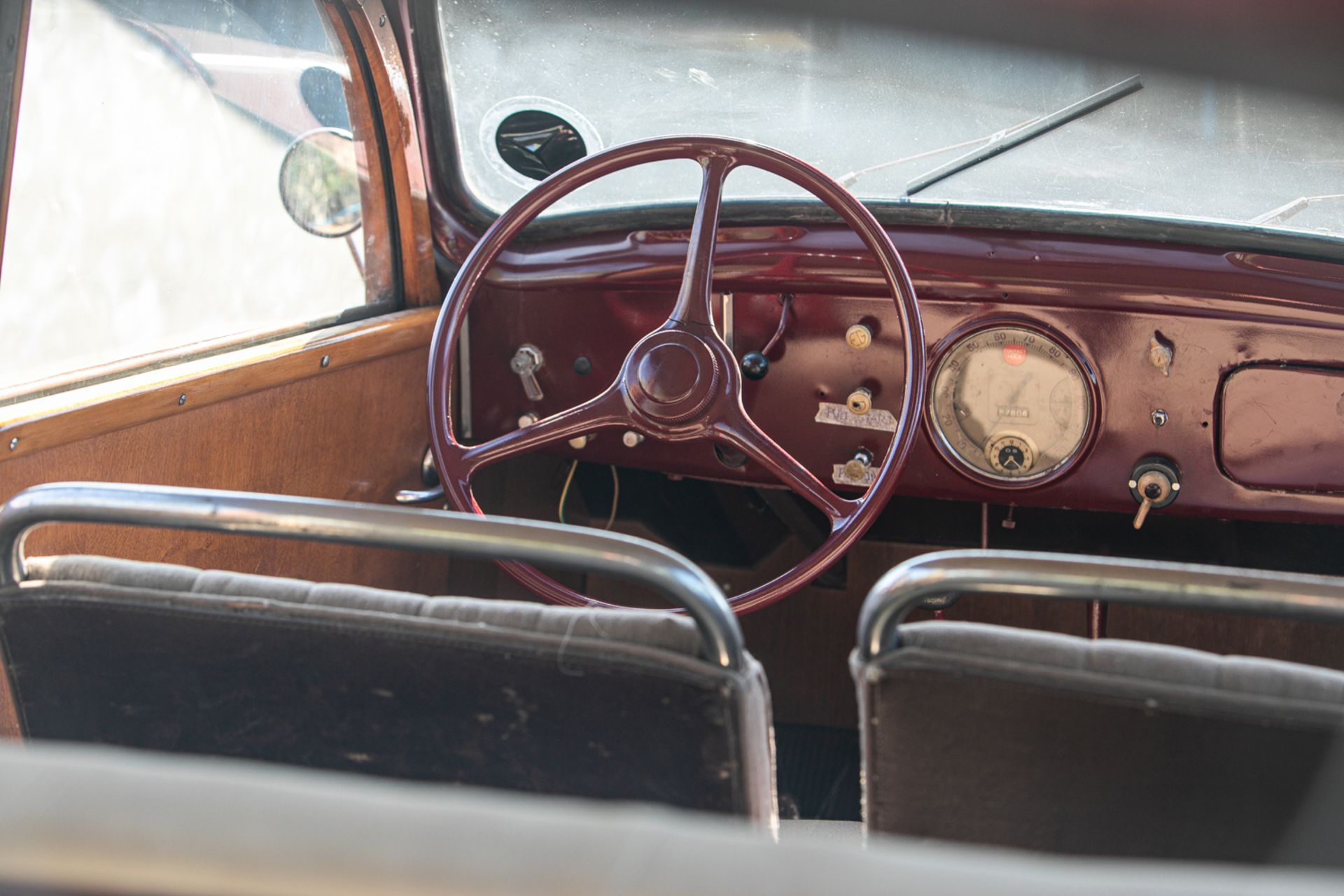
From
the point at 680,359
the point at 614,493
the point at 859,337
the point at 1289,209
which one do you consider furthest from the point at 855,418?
the point at 1289,209

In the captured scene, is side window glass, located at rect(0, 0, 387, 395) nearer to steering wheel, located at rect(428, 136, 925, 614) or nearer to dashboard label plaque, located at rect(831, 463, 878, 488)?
steering wheel, located at rect(428, 136, 925, 614)

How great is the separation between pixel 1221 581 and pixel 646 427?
1.07 m

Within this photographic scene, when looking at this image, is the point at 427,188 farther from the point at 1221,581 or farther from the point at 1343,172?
the point at 1221,581

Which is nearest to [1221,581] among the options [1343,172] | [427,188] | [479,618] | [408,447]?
[479,618]

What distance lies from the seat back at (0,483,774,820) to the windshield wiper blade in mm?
1410

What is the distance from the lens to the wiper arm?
6.21ft

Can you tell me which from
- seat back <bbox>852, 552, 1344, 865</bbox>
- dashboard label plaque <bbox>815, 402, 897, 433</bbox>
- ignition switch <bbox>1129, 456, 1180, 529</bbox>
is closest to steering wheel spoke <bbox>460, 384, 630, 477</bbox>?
dashboard label plaque <bbox>815, 402, 897, 433</bbox>

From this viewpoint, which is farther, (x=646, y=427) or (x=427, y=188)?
(x=427, y=188)

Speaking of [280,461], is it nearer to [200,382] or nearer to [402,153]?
[200,382]

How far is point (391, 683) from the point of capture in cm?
82

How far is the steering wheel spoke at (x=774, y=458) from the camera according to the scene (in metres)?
1.70

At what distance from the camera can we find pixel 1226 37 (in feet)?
0.69

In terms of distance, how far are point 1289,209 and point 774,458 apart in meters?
0.99

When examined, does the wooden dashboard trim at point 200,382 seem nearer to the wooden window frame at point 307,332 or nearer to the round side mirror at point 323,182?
the wooden window frame at point 307,332
